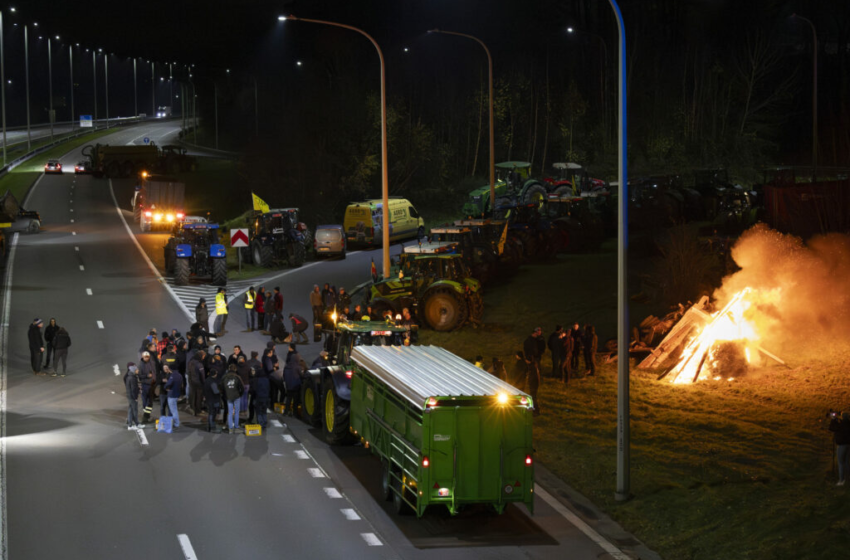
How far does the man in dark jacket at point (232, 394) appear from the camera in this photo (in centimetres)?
2192

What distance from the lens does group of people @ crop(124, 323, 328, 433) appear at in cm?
2233

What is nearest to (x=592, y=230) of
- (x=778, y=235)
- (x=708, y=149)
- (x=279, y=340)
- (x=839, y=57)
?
(x=778, y=235)

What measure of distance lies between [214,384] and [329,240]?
26.1 metres

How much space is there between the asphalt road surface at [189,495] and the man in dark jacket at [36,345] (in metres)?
0.43

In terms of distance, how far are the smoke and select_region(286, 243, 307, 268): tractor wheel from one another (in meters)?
22.1

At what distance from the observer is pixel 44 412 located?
79.7ft

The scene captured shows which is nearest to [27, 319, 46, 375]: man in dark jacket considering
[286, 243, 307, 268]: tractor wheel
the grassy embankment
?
[286, 243, 307, 268]: tractor wheel

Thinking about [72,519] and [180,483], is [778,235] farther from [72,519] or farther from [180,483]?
[72,519]

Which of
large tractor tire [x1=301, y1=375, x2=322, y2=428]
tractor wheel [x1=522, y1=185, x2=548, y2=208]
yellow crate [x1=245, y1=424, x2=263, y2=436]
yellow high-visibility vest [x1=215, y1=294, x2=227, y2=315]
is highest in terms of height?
tractor wheel [x1=522, y1=185, x2=548, y2=208]

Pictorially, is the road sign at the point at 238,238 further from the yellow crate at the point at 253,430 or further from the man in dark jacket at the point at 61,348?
the yellow crate at the point at 253,430

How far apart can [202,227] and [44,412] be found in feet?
58.7

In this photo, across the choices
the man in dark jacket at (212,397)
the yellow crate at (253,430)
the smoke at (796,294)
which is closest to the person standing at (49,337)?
the man in dark jacket at (212,397)

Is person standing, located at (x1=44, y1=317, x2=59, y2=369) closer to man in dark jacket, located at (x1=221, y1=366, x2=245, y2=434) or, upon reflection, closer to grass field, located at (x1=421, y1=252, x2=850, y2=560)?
man in dark jacket, located at (x1=221, y1=366, x2=245, y2=434)

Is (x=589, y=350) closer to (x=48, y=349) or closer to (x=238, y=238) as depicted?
(x=48, y=349)
